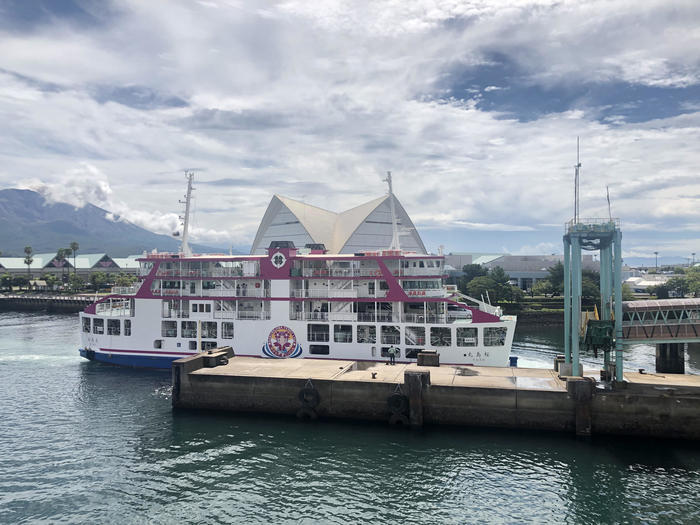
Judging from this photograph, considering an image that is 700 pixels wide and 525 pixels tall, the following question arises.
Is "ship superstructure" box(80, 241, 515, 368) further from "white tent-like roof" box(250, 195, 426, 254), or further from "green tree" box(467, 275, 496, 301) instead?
"white tent-like roof" box(250, 195, 426, 254)

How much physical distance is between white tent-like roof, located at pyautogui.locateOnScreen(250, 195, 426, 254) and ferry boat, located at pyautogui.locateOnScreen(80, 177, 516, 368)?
75912 mm

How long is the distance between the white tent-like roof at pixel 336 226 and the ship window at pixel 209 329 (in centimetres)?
7726

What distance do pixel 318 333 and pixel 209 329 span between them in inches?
403

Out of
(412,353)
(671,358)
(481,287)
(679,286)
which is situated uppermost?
(481,287)

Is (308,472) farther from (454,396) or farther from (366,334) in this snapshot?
(366,334)

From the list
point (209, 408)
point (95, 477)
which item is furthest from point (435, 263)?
point (95, 477)

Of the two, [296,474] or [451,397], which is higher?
[451,397]

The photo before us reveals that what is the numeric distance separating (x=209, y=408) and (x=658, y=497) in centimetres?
2495

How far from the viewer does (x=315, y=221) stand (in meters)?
127

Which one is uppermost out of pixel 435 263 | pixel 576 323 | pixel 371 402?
pixel 435 263

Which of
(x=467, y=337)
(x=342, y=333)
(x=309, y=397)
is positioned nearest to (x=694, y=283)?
(x=467, y=337)

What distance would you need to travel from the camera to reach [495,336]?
36.3m

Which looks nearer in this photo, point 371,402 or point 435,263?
point 371,402

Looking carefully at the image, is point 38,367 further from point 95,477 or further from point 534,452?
point 534,452
